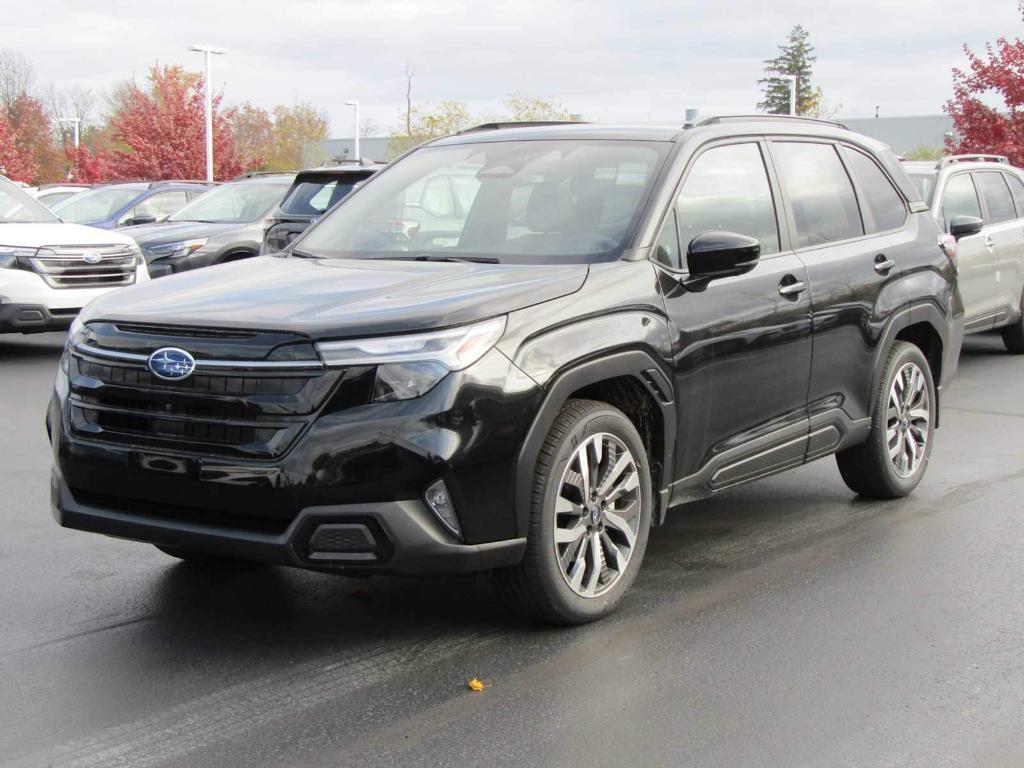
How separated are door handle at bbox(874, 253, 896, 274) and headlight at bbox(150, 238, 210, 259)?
9.82 m

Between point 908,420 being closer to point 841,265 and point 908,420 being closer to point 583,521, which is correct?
point 841,265

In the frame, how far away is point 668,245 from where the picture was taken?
209 inches

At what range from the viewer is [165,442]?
14.5 ft

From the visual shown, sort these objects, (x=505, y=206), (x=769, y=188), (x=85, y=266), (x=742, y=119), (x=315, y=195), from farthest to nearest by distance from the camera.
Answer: (x=315, y=195) → (x=85, y=266) → (x=742, y=119) → (x=769, y=188) → (x=505, y=206)

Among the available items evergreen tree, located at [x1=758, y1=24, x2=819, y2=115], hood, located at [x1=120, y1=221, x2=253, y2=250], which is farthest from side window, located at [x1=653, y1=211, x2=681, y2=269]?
evergreen tree, located at [x1=758, y1=24, x2=819, y2=115]

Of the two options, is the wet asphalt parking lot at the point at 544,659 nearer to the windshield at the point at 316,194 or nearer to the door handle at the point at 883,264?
the door handle at the point at 883,264

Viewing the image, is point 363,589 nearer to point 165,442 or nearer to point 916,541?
point 165,442

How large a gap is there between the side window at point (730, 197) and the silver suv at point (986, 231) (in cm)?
603

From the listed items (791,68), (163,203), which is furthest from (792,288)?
(791,68)

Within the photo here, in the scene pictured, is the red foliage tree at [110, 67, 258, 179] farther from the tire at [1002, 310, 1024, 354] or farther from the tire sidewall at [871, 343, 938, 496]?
the tire sidewall at [871, 343, 938, 496]

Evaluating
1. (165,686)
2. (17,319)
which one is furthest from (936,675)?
(17,319)

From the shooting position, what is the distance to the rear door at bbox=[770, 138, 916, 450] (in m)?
6.06

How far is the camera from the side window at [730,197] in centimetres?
548

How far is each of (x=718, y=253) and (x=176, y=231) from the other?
1114 centimetres
